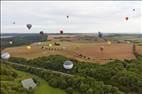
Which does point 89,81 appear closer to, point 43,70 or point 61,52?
point 43,70

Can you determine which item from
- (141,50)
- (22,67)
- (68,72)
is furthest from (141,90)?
(141,50)

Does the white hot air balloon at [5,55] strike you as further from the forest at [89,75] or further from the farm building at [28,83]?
the farm building at [28,83]

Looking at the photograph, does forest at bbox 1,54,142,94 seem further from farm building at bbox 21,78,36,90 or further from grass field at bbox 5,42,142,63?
farm building at bbox 21,78,36,90

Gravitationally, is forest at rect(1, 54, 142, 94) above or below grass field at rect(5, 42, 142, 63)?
below

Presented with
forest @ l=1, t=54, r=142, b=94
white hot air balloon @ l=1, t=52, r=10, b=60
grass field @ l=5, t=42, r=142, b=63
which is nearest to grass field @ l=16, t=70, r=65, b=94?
forest @ l=1, t=54, r=142, b=94

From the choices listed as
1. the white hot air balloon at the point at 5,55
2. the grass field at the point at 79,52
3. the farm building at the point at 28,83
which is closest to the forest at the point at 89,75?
the grass field at the point at 79,52

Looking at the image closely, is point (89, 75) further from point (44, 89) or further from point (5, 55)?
point (5, 55)

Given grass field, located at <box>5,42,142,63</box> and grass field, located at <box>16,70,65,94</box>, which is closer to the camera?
grass field, located at <box>16,70,65,94</box>
